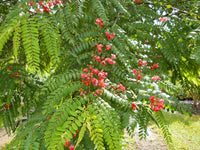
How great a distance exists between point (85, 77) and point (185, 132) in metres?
8.05

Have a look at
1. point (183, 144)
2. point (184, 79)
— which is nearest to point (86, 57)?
point (184, 79)

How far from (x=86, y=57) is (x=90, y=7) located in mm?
531

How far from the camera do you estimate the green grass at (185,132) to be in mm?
6258

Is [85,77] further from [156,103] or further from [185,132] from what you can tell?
[185,132]

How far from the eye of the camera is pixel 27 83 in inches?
69.4

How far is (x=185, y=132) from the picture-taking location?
24.5 feet

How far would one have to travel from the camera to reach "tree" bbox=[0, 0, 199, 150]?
80 cm

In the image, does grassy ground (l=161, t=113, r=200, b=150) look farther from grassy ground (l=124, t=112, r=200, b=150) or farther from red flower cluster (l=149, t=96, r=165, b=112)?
red flower cluster (l=149, t=96, r=165, b=112)

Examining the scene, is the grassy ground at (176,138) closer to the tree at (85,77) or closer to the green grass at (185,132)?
the green grass at (185,132)

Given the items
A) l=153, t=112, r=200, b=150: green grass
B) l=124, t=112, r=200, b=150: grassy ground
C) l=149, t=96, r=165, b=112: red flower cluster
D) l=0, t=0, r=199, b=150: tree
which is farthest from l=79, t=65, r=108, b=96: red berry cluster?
l=153, t=112, r=200, b=150: green grass

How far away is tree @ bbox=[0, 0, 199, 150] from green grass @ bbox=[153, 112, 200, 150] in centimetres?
550

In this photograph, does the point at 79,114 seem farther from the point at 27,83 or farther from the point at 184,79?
the point at 184,79

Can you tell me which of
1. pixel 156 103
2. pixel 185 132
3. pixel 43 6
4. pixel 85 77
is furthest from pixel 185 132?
pixel 43 6

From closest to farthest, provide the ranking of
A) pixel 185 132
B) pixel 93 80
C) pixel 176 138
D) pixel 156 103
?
pixel 93 80 → pixel 156 103 → pixel 176 138 → pixel 185 132
